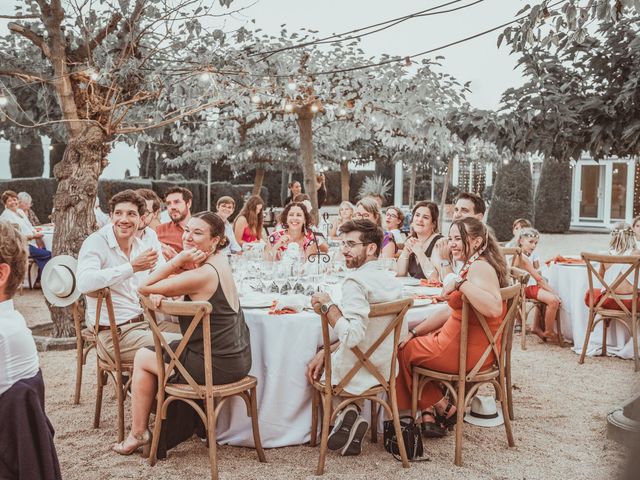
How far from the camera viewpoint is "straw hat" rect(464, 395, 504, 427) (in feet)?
13.8

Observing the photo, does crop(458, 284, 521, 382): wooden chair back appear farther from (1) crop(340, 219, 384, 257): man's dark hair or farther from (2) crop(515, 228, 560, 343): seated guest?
(2) crop(515, 228, 560, 343): seated guest

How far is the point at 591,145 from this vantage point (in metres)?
6.09

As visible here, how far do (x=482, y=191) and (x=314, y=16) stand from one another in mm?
17836

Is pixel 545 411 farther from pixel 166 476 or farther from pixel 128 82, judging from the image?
pixel 128 82

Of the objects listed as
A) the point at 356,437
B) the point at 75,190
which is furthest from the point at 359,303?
the point at 75,190

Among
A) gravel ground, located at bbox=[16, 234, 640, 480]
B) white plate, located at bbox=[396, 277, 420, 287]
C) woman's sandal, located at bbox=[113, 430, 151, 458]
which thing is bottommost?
gravel ground, located at bbox=[16, 234, 640, 480]

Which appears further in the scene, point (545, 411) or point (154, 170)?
point (154, 170)

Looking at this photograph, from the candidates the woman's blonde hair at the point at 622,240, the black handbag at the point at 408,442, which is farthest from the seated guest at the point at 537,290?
the black handbag at the point at 408,442

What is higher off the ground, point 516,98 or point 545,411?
point 516,98

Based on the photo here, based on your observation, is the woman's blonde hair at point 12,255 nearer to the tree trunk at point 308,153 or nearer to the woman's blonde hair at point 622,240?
the woman's blonde hair at point 622,240

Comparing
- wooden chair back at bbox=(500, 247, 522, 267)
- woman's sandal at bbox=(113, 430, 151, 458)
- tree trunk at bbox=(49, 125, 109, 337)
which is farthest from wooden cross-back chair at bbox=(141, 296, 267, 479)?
wooden chair back at bbox=(500, 247, 522, 267)

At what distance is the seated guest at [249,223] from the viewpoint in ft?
25.4

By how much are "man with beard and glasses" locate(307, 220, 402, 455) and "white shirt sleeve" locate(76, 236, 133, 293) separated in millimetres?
1340

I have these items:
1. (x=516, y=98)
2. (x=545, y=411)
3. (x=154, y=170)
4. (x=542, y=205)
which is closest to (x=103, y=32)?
(x=516, y=98)
